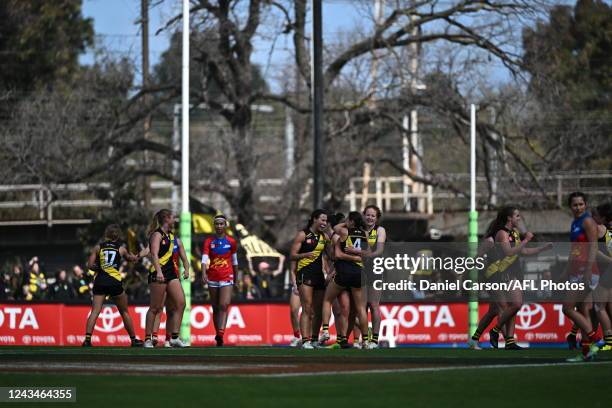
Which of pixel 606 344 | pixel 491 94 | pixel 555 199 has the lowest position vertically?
pixel 606 344

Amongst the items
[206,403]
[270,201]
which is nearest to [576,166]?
[270,201]

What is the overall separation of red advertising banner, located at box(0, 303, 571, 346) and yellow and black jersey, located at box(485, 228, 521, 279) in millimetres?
7461

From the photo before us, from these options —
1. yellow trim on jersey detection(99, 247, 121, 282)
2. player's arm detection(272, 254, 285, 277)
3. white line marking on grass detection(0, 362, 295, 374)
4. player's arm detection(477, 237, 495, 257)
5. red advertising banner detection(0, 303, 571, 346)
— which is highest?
player's arm detection(477, 237, 495, 257)

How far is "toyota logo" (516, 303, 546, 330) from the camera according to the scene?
26797 millimetres

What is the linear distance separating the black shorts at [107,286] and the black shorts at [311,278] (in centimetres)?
277

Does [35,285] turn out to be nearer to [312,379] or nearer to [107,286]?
[107,286]

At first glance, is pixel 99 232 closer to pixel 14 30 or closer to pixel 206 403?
pixel 14 30

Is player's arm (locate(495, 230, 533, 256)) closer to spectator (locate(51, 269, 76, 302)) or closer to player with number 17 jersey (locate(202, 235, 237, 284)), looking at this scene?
player with number 17 jersey (locate(202, 235, 237, 284))

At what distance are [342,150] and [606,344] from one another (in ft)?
69.6

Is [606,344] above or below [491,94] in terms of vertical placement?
below

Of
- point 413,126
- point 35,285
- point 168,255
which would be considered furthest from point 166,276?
point 413,126

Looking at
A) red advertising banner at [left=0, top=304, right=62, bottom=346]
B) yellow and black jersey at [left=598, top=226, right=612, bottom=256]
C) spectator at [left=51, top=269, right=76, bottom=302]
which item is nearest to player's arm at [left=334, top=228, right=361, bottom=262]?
yellow and black jersey at [left=598, top=226, right=612, bottom=256]

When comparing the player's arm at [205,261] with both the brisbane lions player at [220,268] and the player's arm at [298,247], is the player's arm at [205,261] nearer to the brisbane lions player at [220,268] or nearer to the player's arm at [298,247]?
the brisbane lions player at [220,268]

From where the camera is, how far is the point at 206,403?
1008 cm
